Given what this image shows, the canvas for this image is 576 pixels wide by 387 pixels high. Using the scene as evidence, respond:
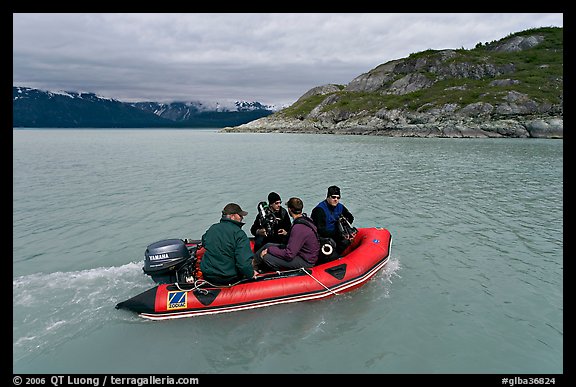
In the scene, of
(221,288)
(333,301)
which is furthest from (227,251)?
(333,301)

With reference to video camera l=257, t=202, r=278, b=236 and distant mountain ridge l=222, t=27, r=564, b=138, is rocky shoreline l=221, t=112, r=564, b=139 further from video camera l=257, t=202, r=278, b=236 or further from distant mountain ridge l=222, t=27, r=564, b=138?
video camera l=257, t=202, r=278, b=236

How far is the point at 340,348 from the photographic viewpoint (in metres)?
5.95

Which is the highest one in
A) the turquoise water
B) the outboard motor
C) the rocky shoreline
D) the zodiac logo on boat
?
the rocky shoreline

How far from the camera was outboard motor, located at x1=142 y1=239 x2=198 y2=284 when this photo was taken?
733 cm

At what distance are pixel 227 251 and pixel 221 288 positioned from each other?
0.89 m

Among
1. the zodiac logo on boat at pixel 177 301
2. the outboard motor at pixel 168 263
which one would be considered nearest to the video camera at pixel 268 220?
the outboard motor at pixel 168 263

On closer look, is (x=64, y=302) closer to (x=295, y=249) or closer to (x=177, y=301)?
(x=177, y=301)

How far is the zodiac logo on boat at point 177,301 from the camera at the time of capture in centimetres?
657

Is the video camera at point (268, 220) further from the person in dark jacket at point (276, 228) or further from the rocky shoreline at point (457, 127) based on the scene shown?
the rocky shoreline at point (457, 127)

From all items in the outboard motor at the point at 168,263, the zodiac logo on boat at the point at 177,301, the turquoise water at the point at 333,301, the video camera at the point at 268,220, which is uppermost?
the video camera at the point at 268,220

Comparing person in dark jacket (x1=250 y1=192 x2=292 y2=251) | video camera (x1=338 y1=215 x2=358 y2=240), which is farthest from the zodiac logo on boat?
video camera (x1=338 y1=215 x2=358 y2=240)

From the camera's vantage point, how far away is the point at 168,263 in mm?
7344
